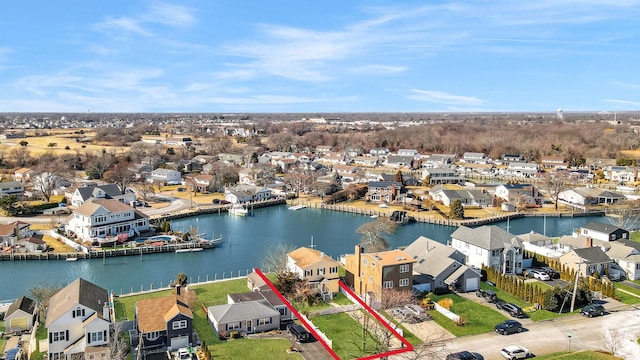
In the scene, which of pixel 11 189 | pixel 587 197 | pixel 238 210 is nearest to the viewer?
pixel 238 210

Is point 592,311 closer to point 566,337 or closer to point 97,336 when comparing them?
point 566,337

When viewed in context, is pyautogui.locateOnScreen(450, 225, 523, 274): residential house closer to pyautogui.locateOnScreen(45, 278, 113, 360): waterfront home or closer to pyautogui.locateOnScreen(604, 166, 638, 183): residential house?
pyautogui.locateOnScreen(45, 278, 113, 360): waterfront home

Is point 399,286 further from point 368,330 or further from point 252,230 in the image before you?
point 252,230

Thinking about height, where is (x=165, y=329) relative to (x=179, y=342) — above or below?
above

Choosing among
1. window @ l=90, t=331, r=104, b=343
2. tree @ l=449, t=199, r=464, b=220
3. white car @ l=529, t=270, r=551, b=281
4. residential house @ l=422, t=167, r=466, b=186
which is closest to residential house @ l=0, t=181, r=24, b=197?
window @ l=90, t=331, r=104, b=343

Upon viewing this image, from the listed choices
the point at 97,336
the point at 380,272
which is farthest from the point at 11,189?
the point at 380,272

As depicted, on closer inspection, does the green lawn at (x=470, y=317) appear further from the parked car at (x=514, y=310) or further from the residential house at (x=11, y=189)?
the residential house at (x=11, y=189)


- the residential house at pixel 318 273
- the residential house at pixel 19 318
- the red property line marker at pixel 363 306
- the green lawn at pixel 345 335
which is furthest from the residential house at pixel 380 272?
the residential house at pixel 19 318
